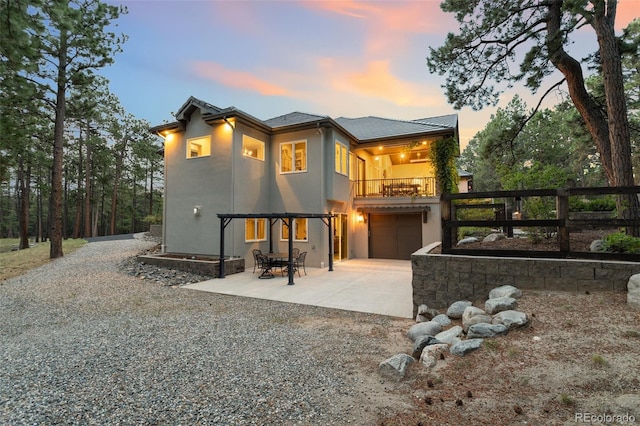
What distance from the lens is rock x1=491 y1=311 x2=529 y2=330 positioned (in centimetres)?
361

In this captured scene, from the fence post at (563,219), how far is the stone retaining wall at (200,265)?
8.73m

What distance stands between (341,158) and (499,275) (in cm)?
871

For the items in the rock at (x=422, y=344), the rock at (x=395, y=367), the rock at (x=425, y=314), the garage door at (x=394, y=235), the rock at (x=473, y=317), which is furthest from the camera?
the garage door at (x=394, y=235)

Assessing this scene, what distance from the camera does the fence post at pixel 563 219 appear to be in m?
4.81

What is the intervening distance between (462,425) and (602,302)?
3.35m

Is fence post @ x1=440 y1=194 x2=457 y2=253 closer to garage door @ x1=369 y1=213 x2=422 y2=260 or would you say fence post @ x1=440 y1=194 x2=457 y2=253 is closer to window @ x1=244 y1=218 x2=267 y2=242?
window @ x1=244 y1=218 x2=267 y2=242

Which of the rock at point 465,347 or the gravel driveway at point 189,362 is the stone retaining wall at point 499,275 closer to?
the gravel driveway at point 189,362

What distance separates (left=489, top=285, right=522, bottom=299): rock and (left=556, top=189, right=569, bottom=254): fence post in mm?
1050

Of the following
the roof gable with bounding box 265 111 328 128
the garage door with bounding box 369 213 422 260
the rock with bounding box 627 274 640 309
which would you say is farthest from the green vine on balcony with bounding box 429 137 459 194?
the rock with bounding box 627 274 640 309

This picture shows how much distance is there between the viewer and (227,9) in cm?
1160

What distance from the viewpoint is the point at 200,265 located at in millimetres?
9703

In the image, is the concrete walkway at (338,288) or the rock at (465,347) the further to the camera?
the concrete walkway at (338,288)

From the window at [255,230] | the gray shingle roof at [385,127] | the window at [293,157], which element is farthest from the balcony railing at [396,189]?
the window at [255,230]

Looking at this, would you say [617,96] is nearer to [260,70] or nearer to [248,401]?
A: [248,401]
